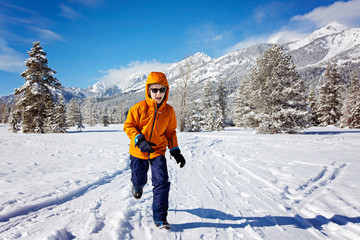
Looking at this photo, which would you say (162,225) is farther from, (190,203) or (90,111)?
(90,111)

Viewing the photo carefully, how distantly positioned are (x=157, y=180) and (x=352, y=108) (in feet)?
130

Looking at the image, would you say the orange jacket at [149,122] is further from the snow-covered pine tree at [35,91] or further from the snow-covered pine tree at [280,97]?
Answer: the snow-covered pine tree at [35,91]

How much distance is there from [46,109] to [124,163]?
21654mm

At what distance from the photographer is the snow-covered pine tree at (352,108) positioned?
2823cm

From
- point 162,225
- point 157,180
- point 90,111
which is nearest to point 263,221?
point 162,225

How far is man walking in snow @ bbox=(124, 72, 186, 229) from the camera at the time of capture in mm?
2420

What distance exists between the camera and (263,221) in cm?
260

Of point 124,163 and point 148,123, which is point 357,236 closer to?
point 148,123

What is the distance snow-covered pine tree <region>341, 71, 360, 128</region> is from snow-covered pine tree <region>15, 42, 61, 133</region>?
44.9m

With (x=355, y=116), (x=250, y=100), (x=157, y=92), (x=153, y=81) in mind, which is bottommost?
(x=355, y=116)

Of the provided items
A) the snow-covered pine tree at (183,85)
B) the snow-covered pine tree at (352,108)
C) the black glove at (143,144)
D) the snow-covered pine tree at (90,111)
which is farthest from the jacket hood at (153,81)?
the snow-covered pine tree at (90,111)

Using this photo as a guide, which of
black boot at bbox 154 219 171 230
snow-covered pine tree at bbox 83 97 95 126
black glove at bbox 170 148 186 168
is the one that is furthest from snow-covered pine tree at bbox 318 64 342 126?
snow-covered pine tree at bbox 83 97 95 126

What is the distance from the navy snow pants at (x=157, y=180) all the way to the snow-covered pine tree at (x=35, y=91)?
23397mm

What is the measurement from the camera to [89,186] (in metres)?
3.77
